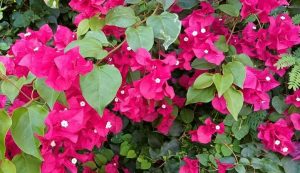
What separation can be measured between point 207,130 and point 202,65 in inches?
8.5

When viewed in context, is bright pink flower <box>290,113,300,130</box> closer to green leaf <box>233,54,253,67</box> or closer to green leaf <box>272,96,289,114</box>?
green leaf <box>272,96,289,114</box>

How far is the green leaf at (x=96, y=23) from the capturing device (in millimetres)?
1329

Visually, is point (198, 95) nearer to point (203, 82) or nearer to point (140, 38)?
point (203, 82)

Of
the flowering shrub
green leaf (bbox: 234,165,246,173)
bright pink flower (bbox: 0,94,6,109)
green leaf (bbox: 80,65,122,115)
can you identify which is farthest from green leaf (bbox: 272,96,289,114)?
bright pink flower (bbox: 0,94,6,109)

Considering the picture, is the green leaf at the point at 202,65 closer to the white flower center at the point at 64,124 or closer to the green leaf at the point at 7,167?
the white flower center at the point at 64,124

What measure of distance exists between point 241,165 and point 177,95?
34 cm

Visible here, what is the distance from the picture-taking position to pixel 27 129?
105cm

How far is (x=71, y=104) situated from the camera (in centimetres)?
114

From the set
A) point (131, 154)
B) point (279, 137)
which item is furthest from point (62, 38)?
point (279, 137)

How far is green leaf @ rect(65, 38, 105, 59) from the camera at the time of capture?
1111 millimetres

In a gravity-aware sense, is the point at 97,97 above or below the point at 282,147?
above

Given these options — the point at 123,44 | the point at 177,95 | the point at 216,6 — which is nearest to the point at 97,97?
the point at 123,44

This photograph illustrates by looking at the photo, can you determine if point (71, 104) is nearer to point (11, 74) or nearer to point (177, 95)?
point (11, 74)

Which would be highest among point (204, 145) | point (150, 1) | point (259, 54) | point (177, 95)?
point (150, 1)
